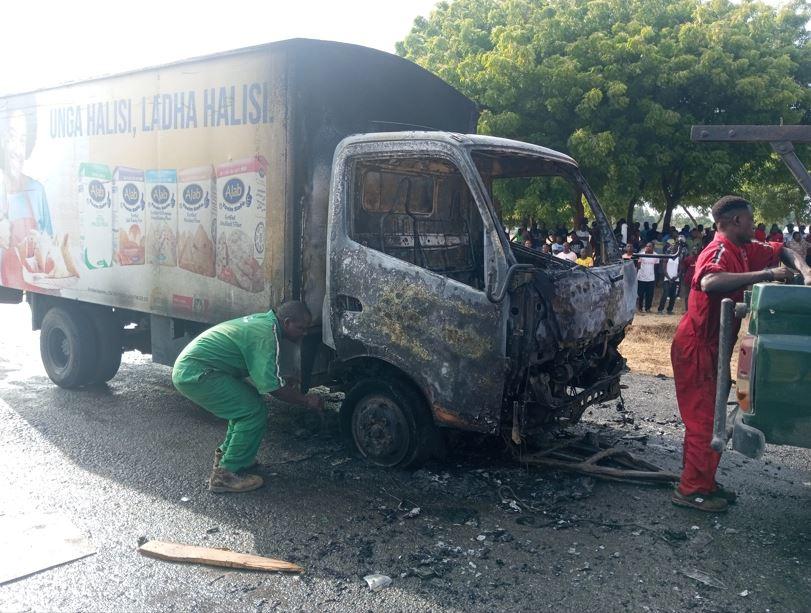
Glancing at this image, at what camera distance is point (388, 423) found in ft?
15.5

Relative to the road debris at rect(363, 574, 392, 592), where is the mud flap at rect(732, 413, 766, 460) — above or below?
above

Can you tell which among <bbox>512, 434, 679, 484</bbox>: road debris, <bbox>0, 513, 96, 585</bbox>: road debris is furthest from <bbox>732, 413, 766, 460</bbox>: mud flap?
<bbox>0, 513, 96, 585</bbox>: road debris

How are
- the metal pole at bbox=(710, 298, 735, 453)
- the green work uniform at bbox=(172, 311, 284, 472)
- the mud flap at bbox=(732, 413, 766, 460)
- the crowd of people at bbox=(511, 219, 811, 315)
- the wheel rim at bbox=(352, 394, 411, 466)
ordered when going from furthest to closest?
1. the crowd of people at bbox=(511, 219, 811, 315)
2. the wheel rim at bbox=(352, 394, 411, 466)
3. the green work uniform at bbox=(172, 311, 284, 472)
4. the metal pole at bbox=(710, 298, 735, 453)
5. the mud flap at bbox=(732, 413, 766, 460)

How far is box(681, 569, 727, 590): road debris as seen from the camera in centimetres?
337

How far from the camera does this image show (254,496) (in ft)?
14.5

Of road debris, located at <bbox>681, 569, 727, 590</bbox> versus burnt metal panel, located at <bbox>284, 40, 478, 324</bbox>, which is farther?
burnt metal panel, located at <bbox>284, 40, 478, 324</bbox>

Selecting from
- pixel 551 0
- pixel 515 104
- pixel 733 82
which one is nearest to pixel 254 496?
pixel 515 104

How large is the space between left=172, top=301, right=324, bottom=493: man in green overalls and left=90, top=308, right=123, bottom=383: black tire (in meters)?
2.62

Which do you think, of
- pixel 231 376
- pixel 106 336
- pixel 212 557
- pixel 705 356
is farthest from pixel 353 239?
pixel 106 336

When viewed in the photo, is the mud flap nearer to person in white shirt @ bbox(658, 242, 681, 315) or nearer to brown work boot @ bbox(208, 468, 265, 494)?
brown work boot @ bbox(208, 468, 265, 494)

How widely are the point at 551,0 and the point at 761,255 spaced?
14847mm

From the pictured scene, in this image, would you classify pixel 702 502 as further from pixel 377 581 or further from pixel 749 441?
pixel 377 581

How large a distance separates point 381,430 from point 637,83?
1294 cm

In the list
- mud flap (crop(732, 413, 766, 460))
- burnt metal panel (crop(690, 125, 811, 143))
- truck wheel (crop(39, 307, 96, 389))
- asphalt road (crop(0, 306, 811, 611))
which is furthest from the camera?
truck wheel (crop(39, 307, 96, 389))
